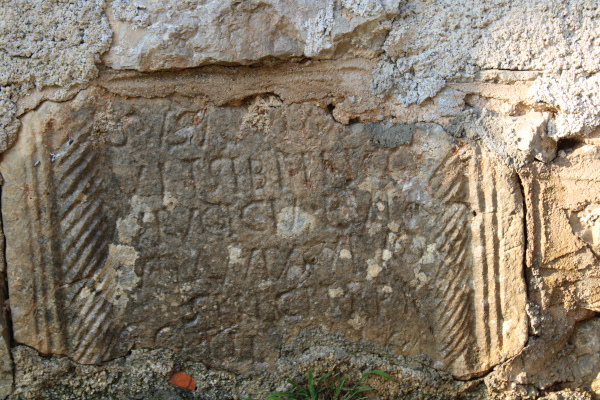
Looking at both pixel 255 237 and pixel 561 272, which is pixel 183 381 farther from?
pixel 561 272

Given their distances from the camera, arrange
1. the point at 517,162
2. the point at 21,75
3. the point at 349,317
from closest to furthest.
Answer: the point at 21,75 < the point at 517,162 < the point at 349,317

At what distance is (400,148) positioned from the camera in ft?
6.75

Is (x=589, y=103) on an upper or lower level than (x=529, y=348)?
upper

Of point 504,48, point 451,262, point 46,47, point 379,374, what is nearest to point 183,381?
point 379,374

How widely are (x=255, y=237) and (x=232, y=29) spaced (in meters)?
0.81

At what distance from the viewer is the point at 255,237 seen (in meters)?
2.09

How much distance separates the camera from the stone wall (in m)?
1.93

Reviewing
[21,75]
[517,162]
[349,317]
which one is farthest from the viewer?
[349,317]

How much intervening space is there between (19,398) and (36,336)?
268 mm

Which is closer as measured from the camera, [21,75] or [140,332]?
[21,75]

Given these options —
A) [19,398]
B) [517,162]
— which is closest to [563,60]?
[517,162]

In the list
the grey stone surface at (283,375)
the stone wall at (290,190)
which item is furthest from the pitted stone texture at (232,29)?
the grey stone surface at (283,375)

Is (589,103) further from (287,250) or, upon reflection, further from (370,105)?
(287,250)

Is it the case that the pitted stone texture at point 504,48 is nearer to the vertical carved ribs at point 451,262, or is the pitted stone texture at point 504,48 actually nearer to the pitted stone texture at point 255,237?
the pitted stone texture at point 255,237
